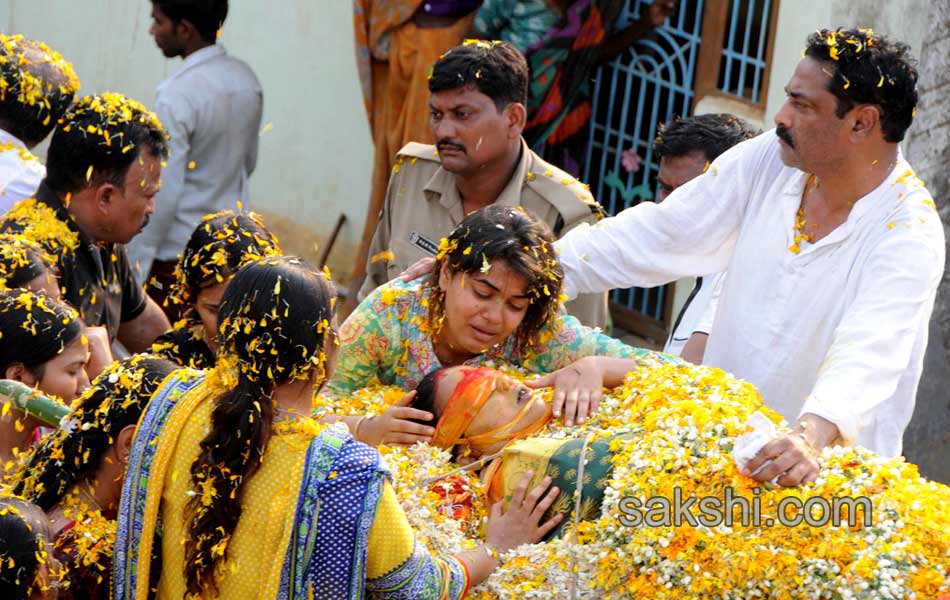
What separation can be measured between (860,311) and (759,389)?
470 millimetres

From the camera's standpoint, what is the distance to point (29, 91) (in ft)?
18.7

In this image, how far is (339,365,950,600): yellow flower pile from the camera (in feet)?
11.0

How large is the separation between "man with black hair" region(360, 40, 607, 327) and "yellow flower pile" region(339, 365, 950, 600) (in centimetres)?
185

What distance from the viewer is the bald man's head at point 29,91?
568 cm

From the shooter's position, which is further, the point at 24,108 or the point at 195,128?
the point at 195,128

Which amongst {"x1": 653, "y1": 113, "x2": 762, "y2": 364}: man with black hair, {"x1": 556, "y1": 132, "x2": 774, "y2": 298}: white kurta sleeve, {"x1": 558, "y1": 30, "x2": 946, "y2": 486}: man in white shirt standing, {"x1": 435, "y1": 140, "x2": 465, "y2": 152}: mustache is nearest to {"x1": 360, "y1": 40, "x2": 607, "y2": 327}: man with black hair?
{"x1": 435, "y1": 140, "x2": 465, "y2": 152}: mustache

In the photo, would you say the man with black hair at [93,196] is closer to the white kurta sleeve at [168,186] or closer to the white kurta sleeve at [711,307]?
the white kurta sleeve at [168,186]

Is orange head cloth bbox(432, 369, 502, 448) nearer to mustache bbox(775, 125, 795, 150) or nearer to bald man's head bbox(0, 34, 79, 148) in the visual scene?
mustache bbox(775, 125, 795, 150)

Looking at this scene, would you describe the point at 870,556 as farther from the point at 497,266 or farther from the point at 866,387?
the point at 497,266

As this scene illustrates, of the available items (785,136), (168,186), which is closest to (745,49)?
(168,186)

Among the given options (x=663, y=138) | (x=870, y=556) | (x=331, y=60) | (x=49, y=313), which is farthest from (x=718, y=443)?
(x=331, y=60)

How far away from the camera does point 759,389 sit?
14.5 feet

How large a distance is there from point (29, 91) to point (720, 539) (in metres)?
3.54

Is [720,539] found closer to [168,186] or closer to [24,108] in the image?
[24,108]
